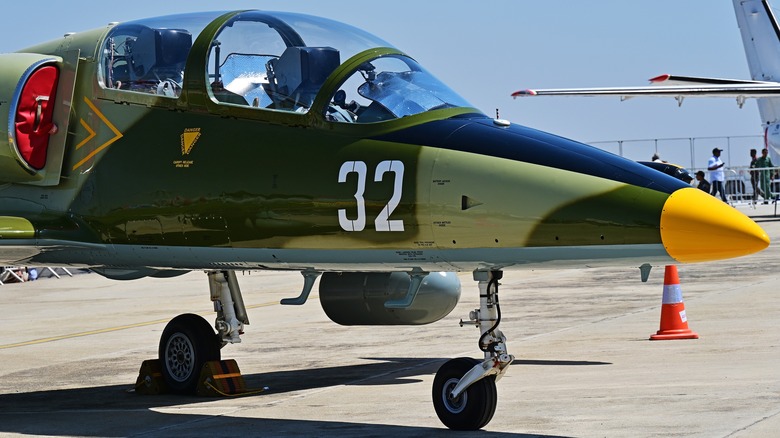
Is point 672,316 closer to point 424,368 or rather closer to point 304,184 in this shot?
point 424,368

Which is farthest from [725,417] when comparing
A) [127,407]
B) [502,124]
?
[127,407]

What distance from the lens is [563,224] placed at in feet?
Result: 26.2

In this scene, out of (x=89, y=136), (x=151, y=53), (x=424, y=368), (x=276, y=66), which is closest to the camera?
(x=276, y=66)

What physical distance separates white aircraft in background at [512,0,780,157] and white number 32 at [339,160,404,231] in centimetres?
2973

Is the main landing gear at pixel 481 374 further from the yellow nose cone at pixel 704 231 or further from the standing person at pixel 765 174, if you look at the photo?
the standing person at pixel 765 174

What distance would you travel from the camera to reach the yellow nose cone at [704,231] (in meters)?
7.45

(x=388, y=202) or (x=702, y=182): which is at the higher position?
(x=702, y=182)

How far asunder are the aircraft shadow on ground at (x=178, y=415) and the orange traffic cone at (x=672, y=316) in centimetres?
194

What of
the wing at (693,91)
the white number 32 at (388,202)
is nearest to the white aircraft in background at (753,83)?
the wing at (693,91)

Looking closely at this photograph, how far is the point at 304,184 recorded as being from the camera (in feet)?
30.2

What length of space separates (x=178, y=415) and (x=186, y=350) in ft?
4.44

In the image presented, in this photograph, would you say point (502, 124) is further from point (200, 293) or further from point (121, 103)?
point (200, 293)

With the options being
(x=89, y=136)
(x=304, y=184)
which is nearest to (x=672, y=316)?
(x=304, y=184)

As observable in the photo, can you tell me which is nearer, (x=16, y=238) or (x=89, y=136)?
(x=16, y=238)
